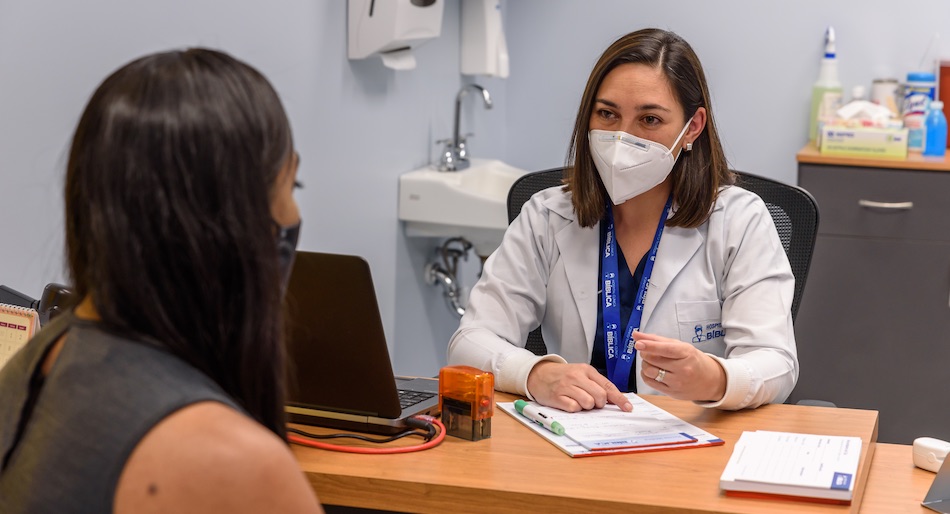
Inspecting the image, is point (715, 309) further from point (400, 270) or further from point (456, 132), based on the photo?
point (456, 132)

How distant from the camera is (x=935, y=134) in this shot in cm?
323

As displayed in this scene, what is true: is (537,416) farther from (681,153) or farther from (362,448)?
(681,153)

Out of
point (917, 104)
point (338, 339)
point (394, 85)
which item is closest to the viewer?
point (338, 339)

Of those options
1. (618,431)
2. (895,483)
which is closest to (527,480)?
(618,431)

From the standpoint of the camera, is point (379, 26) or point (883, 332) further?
point (883, 332)

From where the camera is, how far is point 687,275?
183cm

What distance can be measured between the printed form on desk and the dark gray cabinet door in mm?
1860

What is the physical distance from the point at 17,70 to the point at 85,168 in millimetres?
879

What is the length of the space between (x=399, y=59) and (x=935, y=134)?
1.68 metres

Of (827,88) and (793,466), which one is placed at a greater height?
(827,88)

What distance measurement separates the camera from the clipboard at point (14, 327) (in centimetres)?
134

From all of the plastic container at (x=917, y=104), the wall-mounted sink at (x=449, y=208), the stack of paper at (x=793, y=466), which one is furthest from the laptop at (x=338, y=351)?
the plastic container at (x=917, y=104)

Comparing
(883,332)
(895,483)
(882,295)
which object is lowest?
(883,332)

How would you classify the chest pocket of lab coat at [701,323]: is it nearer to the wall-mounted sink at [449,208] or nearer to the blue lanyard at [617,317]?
the blue lanyard at [617,317]
